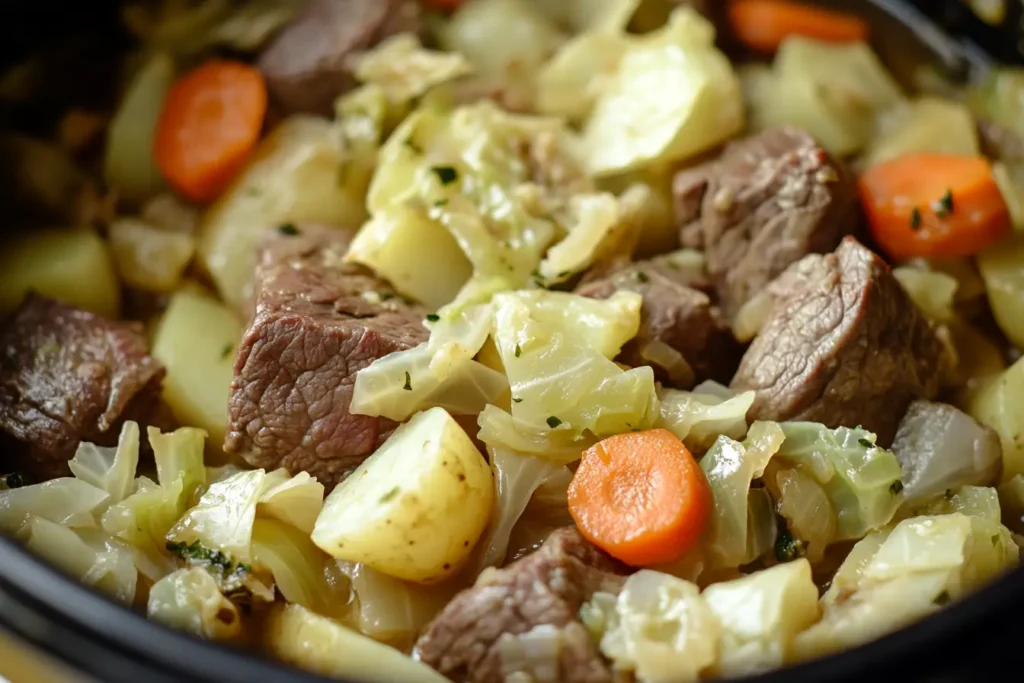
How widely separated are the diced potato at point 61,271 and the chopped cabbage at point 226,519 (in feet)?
3.10

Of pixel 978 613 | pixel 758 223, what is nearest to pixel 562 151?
pixel 758 223

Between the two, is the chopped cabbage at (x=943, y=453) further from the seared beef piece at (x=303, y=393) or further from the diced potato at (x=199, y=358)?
the diced potato at (x=199, y=358)

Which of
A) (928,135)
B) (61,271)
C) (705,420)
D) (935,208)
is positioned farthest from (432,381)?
(928,135)

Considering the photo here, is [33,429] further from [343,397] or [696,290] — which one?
[696,290]

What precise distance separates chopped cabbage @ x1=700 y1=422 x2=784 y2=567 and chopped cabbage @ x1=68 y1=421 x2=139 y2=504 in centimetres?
131

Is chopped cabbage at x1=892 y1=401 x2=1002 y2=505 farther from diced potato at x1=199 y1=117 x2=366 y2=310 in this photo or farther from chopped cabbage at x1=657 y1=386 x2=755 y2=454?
diced potato at x1=199 y1=117 x2=366 y2=310

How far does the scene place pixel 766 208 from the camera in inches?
105

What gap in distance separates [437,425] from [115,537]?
2.46 feet

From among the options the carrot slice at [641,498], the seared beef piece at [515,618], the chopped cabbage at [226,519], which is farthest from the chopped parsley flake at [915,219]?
the chopped cabbage at [226,519]

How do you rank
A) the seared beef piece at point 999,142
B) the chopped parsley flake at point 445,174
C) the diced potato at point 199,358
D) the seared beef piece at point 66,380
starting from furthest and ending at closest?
the seared beef piece at point 999,142
the chopped parsley flake at point 445,174
the diced potato at point 199,358
the seared beef piece at point 66,380

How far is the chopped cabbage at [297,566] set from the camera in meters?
2.13

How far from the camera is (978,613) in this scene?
5.24 ft

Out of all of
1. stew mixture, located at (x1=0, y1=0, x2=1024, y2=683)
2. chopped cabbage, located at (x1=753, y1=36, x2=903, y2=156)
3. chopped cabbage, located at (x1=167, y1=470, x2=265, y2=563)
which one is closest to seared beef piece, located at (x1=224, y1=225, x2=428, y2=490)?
stew mixture, located at (x1=0, y1=0, x2=1024, y2=683)

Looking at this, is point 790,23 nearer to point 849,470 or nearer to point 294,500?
point 849,470
